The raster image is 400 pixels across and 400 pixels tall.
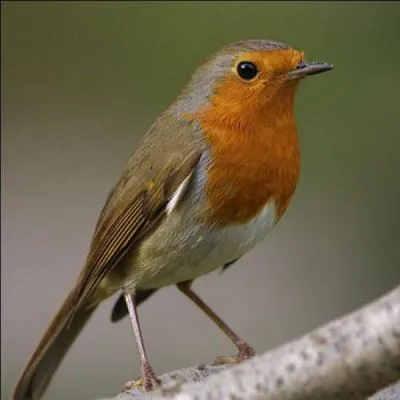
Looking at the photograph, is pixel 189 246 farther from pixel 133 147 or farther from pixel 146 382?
pixel 133 147

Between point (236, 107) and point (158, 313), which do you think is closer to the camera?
point (236, 107)

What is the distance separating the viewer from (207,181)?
8.03 feet

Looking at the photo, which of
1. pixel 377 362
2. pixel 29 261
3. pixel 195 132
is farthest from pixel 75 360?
pixel 377 362

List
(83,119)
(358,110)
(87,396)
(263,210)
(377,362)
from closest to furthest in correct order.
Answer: (377,362) → (263,210) → (87,396) → (358,110) → (83,119)

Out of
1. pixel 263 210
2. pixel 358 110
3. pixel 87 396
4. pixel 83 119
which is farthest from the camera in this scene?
pixel 83 119

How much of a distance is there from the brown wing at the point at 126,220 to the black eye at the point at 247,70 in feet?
0.74

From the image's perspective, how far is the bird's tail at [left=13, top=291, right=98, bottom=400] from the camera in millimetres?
2750

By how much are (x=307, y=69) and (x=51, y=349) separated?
97cm

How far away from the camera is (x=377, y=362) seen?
3.99 feet

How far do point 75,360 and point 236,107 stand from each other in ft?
7.96

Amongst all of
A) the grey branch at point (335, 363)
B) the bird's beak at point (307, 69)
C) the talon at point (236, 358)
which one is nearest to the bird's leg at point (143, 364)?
the talon at point (236, 358)

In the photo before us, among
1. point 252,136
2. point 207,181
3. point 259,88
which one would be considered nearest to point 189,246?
point 207,181

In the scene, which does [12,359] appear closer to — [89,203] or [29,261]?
[29,261]

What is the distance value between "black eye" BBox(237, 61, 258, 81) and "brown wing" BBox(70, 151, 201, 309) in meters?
0.22
